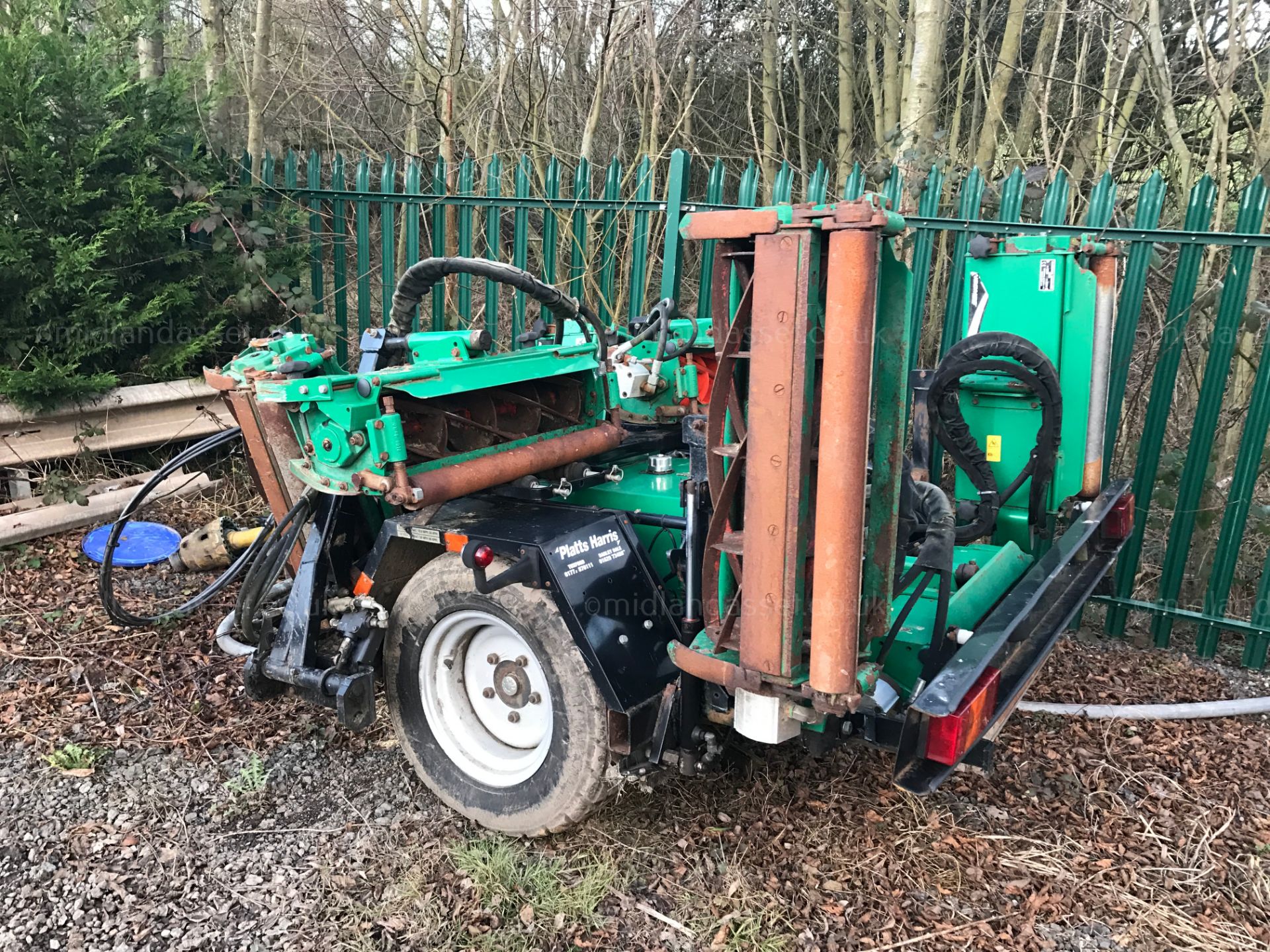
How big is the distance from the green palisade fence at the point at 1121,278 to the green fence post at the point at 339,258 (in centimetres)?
1

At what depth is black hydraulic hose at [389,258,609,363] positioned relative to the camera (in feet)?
8.86

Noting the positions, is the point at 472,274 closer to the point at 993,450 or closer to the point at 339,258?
the point at 993,450

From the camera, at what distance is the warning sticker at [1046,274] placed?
317 centimetres

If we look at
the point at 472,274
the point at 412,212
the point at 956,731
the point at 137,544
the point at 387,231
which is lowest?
the point at 137,544

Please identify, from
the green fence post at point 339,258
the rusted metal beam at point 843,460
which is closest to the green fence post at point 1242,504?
the rusted metal beam at point 843,460

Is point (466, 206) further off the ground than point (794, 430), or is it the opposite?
point (466, 206)

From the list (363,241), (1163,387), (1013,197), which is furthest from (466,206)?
(1163,387)

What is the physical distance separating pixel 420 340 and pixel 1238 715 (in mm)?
3509

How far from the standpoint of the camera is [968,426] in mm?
3357

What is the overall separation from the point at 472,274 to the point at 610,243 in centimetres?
310

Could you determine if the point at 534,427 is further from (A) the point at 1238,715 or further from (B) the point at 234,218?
(B) the point at 234,218

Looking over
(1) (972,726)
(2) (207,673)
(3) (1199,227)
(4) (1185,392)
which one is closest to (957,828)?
(1) (972,726)

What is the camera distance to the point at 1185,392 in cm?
545

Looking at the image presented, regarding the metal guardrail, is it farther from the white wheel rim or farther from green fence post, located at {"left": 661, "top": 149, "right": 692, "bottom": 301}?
the white wheel rim
